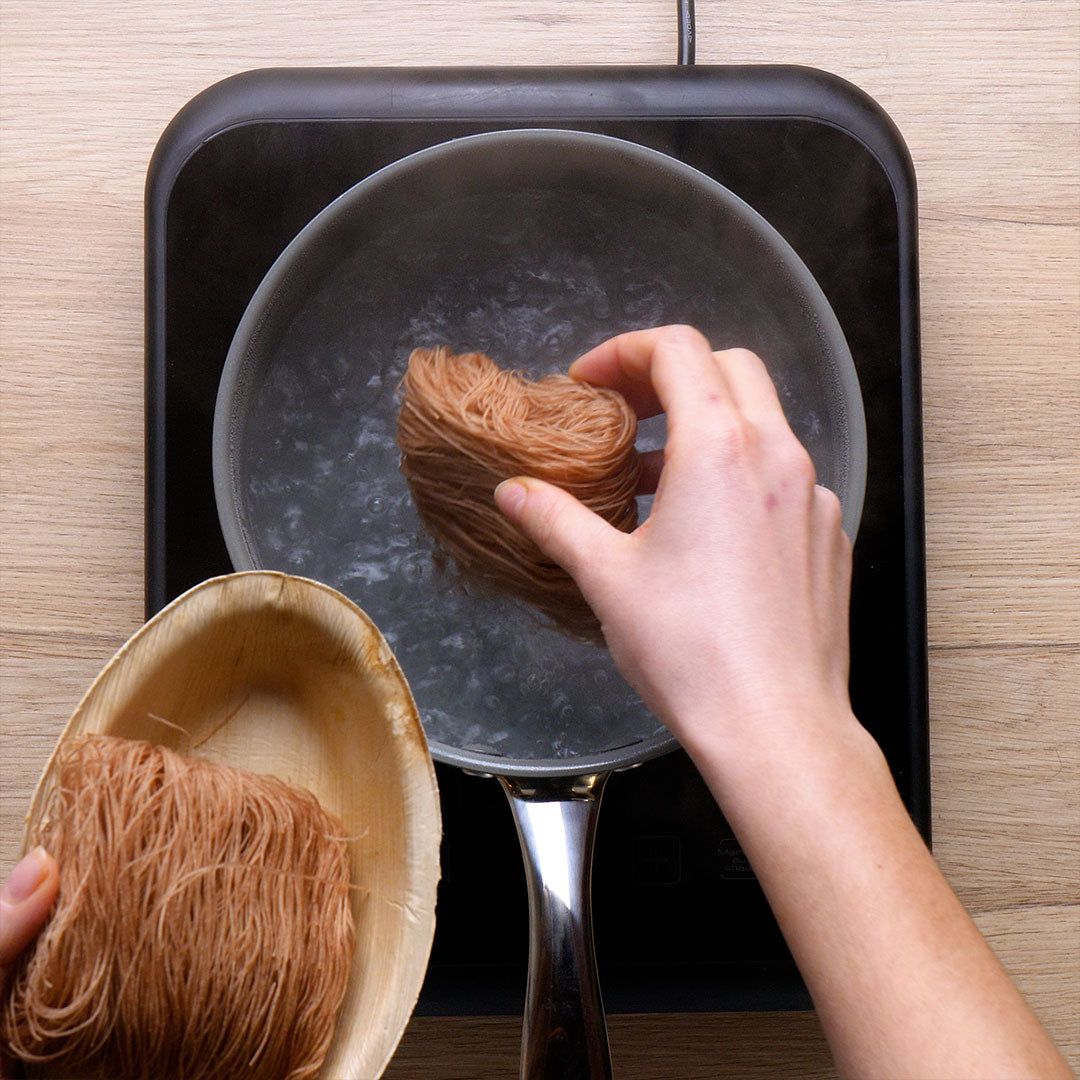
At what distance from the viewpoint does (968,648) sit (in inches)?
20.3

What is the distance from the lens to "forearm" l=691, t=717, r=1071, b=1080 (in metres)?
0.31

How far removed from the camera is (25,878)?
334 millimetres

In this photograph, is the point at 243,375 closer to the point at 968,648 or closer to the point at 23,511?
the point at 23,511

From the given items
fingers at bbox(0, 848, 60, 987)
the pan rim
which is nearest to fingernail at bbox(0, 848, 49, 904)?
fingers at bbox(0, 848, 60, 987)

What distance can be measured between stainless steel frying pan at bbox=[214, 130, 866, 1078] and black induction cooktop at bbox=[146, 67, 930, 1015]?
44 mm

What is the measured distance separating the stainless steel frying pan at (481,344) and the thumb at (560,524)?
85mm

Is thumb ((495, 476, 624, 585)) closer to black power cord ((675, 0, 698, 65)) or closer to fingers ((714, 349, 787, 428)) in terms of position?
fingers ((714, 349, 787, 428))

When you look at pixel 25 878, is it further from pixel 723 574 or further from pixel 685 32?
pixel 685 32

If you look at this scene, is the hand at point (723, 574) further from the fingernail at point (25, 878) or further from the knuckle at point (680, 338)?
the fingernail at point (25, 878)

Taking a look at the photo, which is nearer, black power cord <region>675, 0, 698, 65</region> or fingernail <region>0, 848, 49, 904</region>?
fingernail <region>0, 848, 49, 904</region>

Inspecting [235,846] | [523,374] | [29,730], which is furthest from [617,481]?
[29,730]

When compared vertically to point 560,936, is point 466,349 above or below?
above

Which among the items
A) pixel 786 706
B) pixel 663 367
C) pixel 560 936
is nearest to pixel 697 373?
pixel 663 367

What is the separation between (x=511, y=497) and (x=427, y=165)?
0.49 feet
